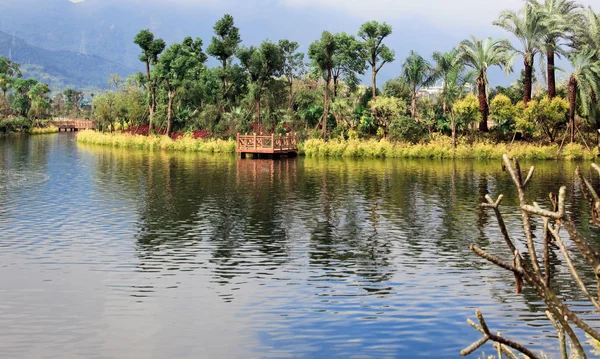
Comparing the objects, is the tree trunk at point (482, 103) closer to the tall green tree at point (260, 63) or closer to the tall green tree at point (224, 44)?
the tall green tree at point (260, 63)

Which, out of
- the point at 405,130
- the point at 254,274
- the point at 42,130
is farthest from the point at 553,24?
the point at 42,130

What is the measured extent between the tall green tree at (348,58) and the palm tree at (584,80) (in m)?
19.2

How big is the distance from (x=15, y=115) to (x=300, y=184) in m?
83.5

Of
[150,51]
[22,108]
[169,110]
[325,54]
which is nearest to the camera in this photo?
[325,54]

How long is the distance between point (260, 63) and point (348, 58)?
8336 millimetres

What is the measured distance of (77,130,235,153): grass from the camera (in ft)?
198

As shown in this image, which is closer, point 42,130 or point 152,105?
point 152,105

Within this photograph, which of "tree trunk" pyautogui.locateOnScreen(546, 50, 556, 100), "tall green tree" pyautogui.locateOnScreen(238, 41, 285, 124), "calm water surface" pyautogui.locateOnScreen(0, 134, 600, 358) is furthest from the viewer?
"tall green tree" pyautogui.locateOnScreen(238, 41, 285, 124)

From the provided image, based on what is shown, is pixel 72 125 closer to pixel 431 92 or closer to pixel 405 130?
pixel 431 92

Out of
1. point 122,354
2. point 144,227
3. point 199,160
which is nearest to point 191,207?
point 144,227

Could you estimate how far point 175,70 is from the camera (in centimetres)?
6681

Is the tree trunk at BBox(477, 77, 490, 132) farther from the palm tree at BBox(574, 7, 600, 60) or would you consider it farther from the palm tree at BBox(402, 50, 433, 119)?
the palm tree at BBox(574, 7, 600, 60)

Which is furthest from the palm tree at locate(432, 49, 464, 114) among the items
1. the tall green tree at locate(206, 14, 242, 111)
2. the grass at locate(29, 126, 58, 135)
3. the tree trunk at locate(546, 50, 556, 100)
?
the grass at locate(29, 126, 58, 135)

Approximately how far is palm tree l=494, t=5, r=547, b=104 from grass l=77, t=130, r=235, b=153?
24.4 metres
